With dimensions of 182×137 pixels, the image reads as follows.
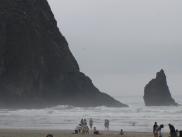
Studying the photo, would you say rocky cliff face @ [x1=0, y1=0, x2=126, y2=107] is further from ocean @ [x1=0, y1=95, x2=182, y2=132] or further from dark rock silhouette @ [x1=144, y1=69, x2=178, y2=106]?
ocean @ [x1=0, y1=95, x2=182, y2=132]

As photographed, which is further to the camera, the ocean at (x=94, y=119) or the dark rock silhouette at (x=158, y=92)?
the dark rock silhouette at (x=158, y=92)

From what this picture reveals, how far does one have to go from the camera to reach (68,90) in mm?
138875

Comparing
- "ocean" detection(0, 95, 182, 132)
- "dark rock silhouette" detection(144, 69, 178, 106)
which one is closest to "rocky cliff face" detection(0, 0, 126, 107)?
"dark rock silhouette" detection(144, 69, 178, 106)

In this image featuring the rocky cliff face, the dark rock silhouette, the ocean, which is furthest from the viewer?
the dark rock silhouette

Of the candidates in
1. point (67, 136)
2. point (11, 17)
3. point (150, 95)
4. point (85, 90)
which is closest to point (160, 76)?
point (150, 95)

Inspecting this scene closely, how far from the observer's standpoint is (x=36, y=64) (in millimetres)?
132125

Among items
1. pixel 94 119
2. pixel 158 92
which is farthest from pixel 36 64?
pixel 94 119

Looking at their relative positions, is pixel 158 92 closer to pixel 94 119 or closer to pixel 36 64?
pixel 36 64

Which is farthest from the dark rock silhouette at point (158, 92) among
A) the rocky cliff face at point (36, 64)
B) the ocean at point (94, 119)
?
the ocean at point (94, 119)

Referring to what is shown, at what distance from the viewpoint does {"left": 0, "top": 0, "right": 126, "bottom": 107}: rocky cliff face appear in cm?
12569

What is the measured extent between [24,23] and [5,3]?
718 cm

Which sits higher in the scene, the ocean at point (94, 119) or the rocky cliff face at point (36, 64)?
the rocky cliff face at point (36, 64)

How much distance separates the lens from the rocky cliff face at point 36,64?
412 ft

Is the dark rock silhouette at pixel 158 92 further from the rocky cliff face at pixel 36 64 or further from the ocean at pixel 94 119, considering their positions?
the ocean at pixel 94 119
